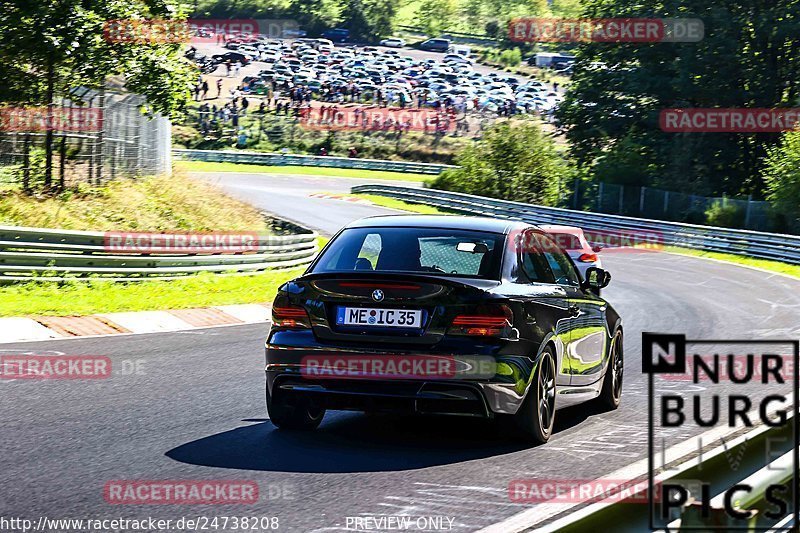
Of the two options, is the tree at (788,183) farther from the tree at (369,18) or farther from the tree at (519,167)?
the tree at (369,18)


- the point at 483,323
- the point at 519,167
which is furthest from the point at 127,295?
the point at 519,167

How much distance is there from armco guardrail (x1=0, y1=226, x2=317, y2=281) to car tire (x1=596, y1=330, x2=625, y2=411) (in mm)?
9897

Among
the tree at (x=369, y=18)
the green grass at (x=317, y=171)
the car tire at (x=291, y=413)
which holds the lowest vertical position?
the car tire at (x=291, y=413)

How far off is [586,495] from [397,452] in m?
1.62

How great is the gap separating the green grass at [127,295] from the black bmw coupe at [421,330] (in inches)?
308

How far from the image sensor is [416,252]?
8.19 m

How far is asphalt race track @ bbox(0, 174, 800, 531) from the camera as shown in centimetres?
615

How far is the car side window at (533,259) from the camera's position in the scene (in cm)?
848

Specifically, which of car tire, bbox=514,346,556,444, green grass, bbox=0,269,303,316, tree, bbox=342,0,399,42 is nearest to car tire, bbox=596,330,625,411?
car tire, bbox=514,346,556,444

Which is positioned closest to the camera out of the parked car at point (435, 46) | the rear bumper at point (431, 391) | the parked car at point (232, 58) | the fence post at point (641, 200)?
the rear bumper at point (431, 391)

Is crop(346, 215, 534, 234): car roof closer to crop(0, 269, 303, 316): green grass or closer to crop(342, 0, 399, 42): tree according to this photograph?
crop(0, 269, 303, 316): green grass

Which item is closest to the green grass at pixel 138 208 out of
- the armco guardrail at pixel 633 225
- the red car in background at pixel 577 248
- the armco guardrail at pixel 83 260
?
the armco guardrail at pixel 83 260

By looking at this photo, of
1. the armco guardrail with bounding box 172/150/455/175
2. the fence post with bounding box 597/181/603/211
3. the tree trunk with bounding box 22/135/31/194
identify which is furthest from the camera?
the armco guardrail with bounding box 172/150/455/175

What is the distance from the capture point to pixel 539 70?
11925cm
